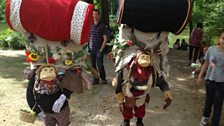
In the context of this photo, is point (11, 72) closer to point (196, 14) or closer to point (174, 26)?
point (174, 26)

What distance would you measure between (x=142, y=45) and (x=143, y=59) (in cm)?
23

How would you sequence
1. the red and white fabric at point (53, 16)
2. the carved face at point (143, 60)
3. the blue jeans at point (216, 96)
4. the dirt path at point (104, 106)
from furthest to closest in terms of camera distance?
1. the dirt path at point (104, 106)
2. the blue jeans at point (216, 96)
3. the carved face at point (143, 60)
4. the red and white fabric at point (53, 16)

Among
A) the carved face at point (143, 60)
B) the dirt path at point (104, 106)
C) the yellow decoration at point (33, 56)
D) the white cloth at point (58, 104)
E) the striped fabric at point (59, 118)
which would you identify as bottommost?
the dirt path at point (104, 106)

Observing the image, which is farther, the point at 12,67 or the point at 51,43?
the point at 12,67

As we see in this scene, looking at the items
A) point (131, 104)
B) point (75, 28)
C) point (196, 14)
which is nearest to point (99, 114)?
point (131, 104)

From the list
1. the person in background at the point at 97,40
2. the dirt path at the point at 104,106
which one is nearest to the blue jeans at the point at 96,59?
the person in background at the point at 97,40

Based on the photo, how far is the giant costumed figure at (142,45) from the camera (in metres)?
4.29

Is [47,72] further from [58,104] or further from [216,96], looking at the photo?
[216,96]

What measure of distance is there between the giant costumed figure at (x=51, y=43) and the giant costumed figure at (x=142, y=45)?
0.63 metres

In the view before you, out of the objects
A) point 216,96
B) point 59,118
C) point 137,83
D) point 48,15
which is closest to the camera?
point 48,15

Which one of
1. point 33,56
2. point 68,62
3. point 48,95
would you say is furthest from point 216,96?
point 33,56

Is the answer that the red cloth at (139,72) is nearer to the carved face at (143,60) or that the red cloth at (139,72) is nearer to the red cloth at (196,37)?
the carved face at (143,60)

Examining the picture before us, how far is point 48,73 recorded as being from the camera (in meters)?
3.98

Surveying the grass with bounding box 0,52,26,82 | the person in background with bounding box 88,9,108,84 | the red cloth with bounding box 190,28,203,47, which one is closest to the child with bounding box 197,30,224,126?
the person in background with bounding box 88,9,108,84
